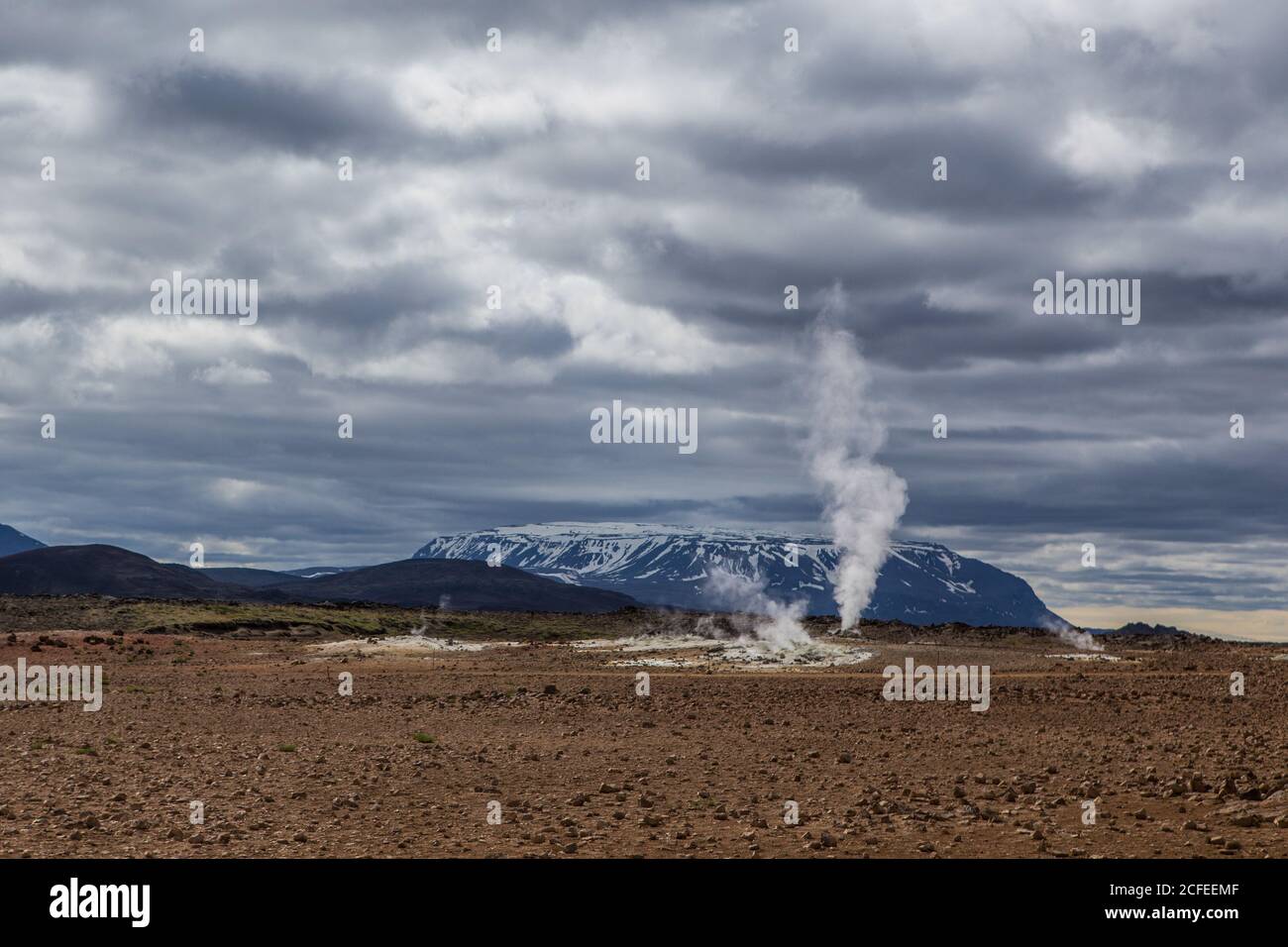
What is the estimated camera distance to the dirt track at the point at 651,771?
18453mm

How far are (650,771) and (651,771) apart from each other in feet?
0.07

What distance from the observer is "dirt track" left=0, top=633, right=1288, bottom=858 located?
727 inches

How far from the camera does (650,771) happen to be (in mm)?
26406

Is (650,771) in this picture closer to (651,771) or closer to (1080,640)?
(651,771)

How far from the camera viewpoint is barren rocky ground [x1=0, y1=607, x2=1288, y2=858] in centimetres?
1844

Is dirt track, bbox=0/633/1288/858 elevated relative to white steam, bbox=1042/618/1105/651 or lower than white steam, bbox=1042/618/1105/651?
elevated

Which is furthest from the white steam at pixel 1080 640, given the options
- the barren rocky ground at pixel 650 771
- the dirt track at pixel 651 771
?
the dirt track at pixel 651 771

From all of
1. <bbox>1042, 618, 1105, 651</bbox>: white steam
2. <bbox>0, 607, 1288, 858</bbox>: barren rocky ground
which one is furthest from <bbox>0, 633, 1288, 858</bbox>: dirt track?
<bbox>1042, 618, 1105, 651</bbox>: white steam

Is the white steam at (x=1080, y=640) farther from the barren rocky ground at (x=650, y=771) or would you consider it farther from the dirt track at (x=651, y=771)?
the dirt track at (x=651, y=771)

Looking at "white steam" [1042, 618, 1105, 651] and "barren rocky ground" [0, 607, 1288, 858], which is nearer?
"barren rocky ground" [0, 607, 1288, 858]

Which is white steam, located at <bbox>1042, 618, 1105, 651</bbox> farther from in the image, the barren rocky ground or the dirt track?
the dirt track

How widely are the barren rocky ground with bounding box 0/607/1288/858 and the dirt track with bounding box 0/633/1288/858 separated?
0.09 metres

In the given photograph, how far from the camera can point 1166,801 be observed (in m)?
21.0

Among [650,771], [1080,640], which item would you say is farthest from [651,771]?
[1080,640]
